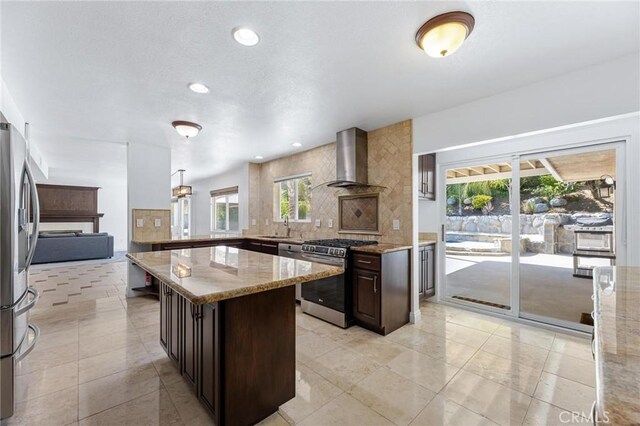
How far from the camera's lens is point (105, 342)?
2.68 m

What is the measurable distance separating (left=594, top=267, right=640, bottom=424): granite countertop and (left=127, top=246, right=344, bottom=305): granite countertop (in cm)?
112

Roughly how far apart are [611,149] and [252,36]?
3.48 m

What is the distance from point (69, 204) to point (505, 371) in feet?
38.9

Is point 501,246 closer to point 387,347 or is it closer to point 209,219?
point 387,347

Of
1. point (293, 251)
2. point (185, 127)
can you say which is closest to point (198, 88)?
point (185, 127)

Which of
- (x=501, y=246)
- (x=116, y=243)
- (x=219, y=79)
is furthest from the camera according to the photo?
(x=116, y=243)

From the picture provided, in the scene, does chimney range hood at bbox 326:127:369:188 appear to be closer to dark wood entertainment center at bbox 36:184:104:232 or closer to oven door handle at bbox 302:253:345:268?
oven door handle at bbox 302:253:345:268

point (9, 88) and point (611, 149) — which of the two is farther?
point (611, 149)

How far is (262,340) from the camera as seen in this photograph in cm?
161

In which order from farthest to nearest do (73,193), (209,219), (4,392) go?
(73,193)
(209,219)
(4,392)

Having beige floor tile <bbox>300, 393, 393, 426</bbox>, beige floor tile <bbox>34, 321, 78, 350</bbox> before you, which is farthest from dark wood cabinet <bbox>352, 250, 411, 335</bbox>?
beige floor tile <bbox>34, 321, 78, 350</bbox>

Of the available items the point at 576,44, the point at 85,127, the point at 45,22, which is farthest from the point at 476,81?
the point at 85,127

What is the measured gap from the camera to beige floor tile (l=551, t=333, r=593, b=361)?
94.4 inches

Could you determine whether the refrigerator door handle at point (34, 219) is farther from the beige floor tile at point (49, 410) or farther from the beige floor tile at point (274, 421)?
the beige floor tile at point (274, 421)
